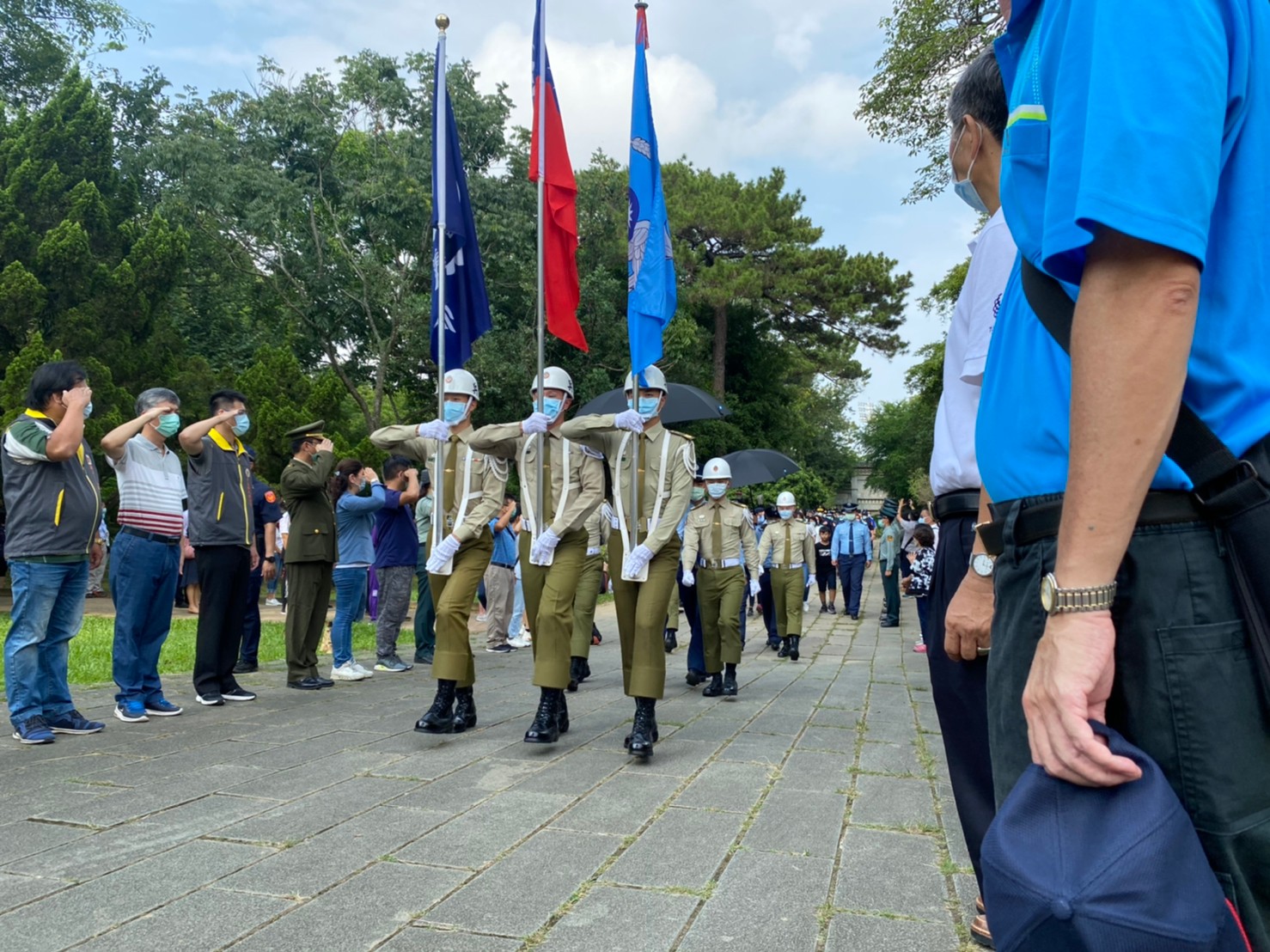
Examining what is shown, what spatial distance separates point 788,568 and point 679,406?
272cm

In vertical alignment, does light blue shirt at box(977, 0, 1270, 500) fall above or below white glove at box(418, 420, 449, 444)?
below

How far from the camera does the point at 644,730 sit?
5.53 m

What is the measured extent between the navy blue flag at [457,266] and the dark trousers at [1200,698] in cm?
651

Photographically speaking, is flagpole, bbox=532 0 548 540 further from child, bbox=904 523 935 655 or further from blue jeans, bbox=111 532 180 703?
child, bbox=904 523 935 655

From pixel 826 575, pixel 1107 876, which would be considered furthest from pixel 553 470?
pixel 826 575

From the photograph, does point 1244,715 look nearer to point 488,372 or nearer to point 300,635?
point 300,635

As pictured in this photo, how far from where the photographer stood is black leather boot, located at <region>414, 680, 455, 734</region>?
6.02 m

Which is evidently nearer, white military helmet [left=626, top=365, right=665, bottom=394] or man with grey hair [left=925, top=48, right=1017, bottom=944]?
man with grey hair [left=925, top=48, right=1017, bottom=944]

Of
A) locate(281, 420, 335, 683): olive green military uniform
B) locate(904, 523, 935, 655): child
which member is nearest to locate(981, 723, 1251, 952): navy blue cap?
locate(281, 420, 335, 683): olive green military uniform

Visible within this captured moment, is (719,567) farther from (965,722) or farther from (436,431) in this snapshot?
(965,722)

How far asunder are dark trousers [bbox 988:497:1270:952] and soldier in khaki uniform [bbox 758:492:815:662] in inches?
422

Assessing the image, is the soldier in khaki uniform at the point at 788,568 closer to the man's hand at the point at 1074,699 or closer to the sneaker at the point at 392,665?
the sneaker at the point at 392,665

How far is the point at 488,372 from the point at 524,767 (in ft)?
74.0

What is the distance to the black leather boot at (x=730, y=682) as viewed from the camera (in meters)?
8.46
